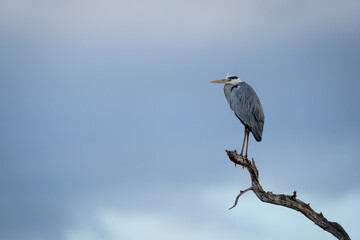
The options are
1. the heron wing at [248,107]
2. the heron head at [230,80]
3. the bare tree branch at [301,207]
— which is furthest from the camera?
the heron head at [230,80]

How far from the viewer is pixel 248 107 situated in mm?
17828

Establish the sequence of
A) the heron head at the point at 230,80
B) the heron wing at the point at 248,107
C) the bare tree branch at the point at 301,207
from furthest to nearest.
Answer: the heron head at the point at 230,80, the heron wing at the point at 248,107, the bare tree branch at the point at 301,207

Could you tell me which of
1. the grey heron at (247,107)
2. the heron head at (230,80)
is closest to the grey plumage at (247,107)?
the grey heron at (247,107)

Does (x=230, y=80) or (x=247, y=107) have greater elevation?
(x=230, y=80)

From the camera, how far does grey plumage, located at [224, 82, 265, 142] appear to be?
17406 mm

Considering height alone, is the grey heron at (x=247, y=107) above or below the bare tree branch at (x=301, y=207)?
above

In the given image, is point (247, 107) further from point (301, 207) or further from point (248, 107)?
point (301, 207)

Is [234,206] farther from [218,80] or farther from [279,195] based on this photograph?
[218,80]

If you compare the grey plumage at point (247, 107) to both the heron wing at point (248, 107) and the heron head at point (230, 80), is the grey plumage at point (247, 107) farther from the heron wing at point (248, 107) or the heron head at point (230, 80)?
the heron head at point (230, 80)

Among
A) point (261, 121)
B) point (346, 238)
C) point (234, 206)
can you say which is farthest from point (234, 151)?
point (346, 238)

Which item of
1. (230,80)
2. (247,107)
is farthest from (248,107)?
(230,80)

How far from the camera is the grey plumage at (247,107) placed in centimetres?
1741

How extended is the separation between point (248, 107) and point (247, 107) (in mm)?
44

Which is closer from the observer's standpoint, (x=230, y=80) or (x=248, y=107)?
(x=248, y=107)
